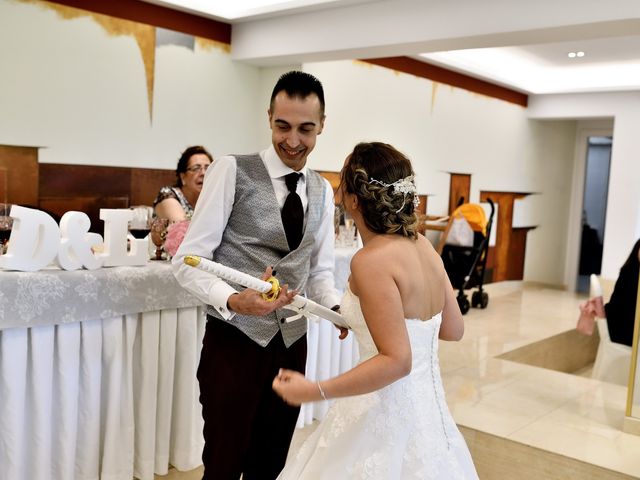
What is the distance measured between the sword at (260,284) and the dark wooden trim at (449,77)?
16.6ft

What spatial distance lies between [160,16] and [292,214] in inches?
144

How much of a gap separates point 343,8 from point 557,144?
6472 mm

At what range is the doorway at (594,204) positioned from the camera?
1049cm

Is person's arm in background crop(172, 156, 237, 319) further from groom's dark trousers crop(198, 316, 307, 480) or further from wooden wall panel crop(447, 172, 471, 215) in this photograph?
wooden wall panel crop(447, 172, 471, 215)

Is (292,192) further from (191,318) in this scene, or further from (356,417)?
(191,318)

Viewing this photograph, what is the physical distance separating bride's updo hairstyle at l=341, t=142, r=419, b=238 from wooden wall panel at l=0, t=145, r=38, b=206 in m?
3.39

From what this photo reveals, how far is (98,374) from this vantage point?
2676 mm

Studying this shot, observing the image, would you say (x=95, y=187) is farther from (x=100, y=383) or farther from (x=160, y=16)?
(x=100, y=383)

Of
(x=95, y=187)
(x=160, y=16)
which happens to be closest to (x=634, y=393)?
(x=95, y=187)

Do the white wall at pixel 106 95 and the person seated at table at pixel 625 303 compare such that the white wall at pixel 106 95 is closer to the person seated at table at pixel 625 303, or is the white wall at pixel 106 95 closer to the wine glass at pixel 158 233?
the wine glass at pixel 158 233

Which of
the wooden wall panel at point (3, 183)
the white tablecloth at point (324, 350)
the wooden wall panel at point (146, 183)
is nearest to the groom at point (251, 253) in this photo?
the white tablecloth at point (324, 350)

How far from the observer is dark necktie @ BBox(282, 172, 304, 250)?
212 cm

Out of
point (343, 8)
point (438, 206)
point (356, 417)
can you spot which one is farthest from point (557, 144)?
point (356, 417)

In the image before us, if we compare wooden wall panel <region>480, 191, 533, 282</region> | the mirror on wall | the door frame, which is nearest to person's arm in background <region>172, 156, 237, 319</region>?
the mirror on wall
